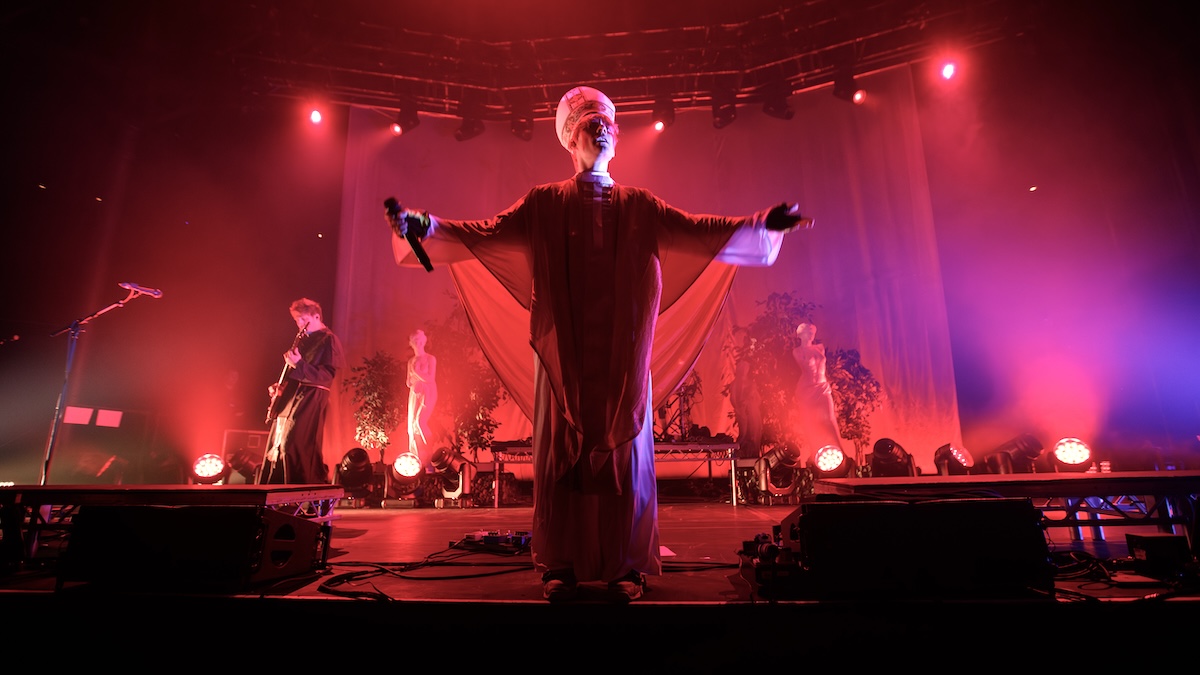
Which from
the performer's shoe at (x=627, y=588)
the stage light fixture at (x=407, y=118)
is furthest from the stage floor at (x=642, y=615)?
the stage light fixture at (x=407, y=118)

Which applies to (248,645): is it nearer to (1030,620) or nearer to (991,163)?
(1030,620)

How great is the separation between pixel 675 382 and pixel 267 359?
889cm

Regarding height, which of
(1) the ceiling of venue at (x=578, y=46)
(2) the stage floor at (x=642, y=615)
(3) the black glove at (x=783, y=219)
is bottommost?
(2) the stage floor at (x=642, y=615)

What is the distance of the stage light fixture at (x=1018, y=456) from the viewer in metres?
7.00

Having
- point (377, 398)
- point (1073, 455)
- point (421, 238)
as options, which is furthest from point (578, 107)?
point (377, 398)

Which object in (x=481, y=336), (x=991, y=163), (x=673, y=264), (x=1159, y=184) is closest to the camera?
(x=673, y=264)

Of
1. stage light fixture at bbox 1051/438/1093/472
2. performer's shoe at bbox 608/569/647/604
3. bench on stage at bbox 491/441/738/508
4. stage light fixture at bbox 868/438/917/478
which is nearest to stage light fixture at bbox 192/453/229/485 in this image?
bench on stage at bbox 491/441/738/508

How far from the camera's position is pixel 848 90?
9578 millimetres

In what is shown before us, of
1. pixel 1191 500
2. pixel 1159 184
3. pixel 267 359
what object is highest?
pixel 1159 184

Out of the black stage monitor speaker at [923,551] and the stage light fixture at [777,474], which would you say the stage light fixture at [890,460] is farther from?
the black stage monitor speaker at [923,551]

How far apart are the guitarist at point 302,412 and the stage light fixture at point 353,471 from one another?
2.43m

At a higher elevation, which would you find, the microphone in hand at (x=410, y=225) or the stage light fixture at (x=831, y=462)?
the microphone in hand at (x=410, y=225)

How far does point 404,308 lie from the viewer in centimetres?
974

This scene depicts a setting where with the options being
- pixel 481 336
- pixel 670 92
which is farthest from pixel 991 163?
pixel 481 336
